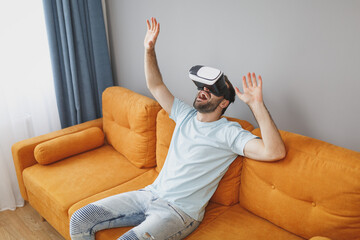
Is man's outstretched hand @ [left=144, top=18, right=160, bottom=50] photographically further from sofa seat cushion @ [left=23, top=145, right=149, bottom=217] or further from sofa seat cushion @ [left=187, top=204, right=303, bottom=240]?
sofa seat cushion @ [left=187, top=204, right=303, bottom=240]

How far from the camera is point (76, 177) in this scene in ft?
7.24

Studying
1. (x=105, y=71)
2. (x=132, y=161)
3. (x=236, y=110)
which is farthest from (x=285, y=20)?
(x=105, y=71)

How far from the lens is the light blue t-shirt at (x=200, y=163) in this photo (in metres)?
1.72

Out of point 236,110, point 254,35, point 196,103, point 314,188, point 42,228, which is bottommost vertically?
point 42,228

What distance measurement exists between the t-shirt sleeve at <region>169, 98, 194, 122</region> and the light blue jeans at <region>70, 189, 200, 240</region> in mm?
503

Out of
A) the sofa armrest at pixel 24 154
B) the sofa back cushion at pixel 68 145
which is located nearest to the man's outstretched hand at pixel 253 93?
the sofa back cushion at pixel 68 145

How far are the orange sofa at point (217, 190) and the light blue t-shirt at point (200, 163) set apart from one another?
→ 0.09 m

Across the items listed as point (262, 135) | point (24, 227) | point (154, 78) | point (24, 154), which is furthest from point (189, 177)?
point (24, 227)

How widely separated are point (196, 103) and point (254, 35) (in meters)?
0.52

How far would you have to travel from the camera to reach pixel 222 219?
175 centimetres

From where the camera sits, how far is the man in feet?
5.30

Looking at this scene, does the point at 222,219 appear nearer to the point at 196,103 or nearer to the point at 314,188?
the point at 314,188

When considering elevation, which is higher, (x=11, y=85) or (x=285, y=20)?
(x=285, y=20)

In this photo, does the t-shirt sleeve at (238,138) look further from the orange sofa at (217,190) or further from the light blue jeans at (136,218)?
the light blue jeans at (136,218)
